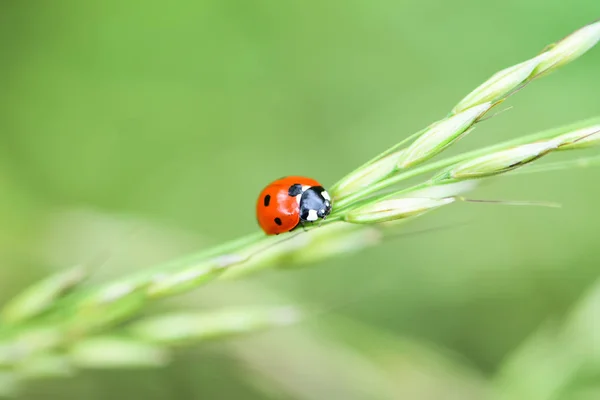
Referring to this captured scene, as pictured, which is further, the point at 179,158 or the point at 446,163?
the point at 179,158

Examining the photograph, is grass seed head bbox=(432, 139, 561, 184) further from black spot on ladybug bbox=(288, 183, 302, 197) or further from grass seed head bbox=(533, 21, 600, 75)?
black spot on ladybug bbox=(288, 183, 302, 197)

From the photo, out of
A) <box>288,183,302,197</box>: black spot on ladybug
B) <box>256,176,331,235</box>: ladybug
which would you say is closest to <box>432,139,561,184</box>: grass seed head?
<box>256,176,331,235</box>: ladybug

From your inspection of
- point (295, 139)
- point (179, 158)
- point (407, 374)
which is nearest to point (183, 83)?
point (179, 158)

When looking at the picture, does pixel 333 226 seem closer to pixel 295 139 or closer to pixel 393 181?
pixel 393 181

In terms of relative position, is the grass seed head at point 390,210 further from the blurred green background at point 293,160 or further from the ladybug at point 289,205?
the blurred green background at point 293,160

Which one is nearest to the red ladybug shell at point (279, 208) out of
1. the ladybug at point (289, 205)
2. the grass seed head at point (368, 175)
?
the ladybug at point (289, 205)

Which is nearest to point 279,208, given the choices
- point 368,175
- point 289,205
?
point 289,205

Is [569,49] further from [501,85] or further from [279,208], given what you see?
[279,208]
